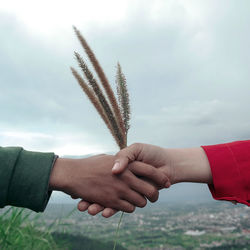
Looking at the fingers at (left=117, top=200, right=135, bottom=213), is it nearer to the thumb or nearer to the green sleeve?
the thumb

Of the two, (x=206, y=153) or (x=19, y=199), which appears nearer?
(x=19, y=199)

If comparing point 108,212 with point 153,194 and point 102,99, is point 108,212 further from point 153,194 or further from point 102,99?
point 102,99

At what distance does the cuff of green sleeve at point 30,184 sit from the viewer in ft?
6.10

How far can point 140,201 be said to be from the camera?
216 centimetres

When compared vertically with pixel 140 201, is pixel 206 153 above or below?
above

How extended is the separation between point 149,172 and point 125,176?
0.17 m

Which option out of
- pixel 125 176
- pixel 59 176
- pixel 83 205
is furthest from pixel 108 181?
pixel 59 176

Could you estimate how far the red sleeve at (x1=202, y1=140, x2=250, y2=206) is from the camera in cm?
212

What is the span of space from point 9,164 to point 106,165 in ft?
2.03

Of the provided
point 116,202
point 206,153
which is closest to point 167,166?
point 206,153

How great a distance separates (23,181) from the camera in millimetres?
1860

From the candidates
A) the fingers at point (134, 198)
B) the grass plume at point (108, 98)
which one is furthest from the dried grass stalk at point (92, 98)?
the fingers at point (134, 198)

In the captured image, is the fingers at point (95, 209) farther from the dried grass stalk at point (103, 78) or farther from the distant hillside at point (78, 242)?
the distant hillside at point (78, 242)

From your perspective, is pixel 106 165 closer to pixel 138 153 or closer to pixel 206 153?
pixel 138 153
